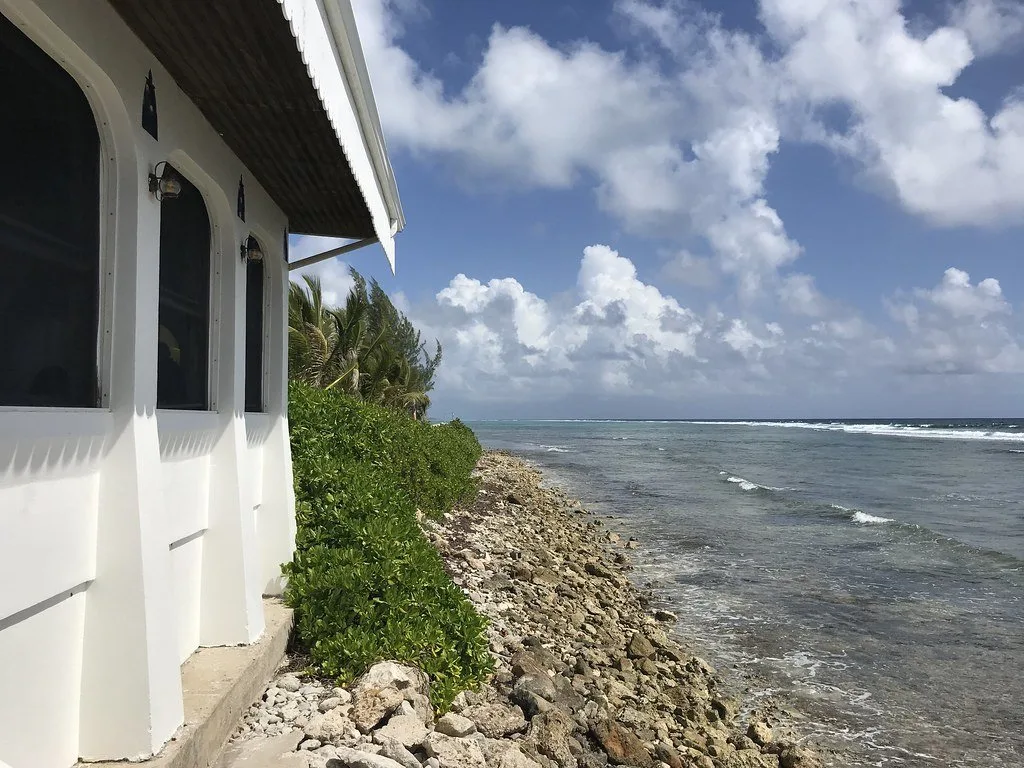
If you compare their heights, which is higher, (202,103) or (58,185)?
(202,103)

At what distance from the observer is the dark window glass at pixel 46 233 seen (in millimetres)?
2994

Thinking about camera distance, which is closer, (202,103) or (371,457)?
(202,103)

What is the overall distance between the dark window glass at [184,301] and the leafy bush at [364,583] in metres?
1.82

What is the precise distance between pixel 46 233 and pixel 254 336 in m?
3.28

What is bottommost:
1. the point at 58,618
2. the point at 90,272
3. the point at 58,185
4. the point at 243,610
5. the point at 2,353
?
the point at 243,610

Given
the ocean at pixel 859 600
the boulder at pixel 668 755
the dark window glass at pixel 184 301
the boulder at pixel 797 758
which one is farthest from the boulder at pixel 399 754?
the ocean at pixel 859 600

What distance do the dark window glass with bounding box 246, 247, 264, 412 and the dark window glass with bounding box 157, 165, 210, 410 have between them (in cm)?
115

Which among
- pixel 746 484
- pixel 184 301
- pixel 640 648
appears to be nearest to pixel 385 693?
pixel 184 301

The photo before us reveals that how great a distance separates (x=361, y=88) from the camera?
421cm

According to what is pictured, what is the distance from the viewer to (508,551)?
12.3 metres

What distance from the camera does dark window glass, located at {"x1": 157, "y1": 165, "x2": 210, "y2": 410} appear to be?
4.47 m

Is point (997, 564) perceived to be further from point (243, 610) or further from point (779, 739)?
point (243, 610)

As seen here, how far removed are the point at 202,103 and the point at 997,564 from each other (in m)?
16.7

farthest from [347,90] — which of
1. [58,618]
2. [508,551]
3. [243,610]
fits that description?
[508,551]
